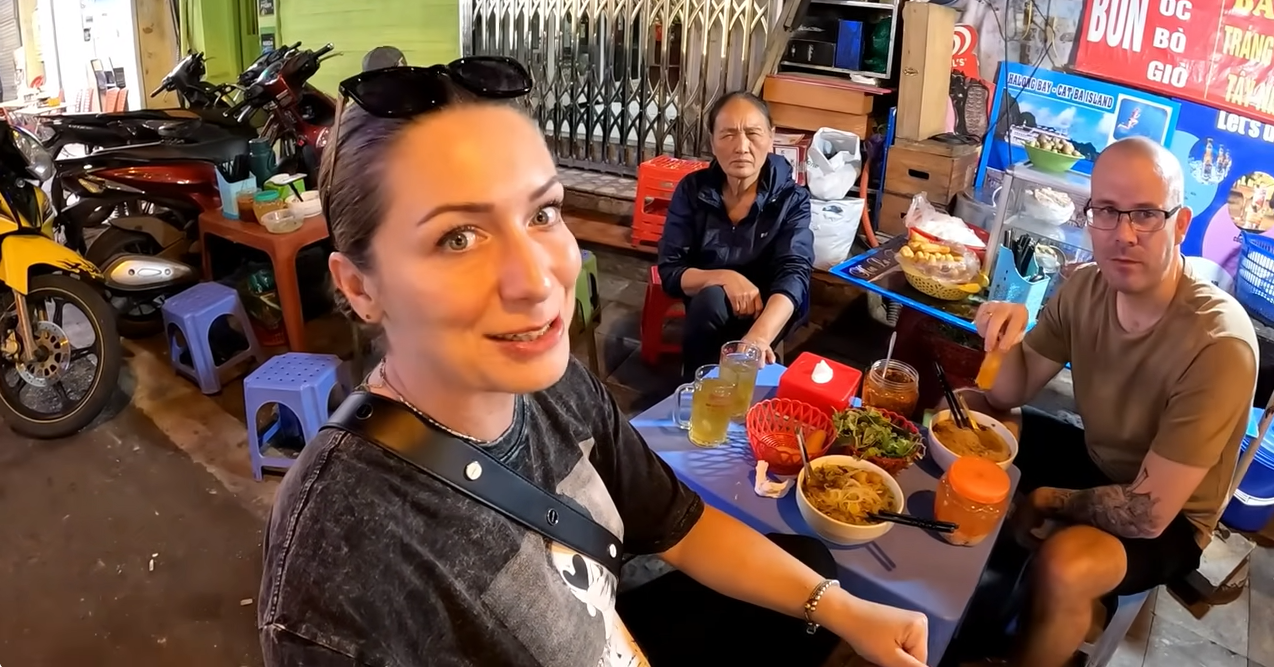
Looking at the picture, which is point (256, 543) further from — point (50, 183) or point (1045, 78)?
point (1045, 78)

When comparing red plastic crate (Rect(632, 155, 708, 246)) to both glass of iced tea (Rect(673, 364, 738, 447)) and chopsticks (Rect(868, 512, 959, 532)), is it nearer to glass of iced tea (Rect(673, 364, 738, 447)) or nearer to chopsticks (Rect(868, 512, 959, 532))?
glass of iced tea (Rect(673, 364, 738, 447))

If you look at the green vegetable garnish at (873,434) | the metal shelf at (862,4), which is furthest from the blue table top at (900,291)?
the metal shelf at (862,4)

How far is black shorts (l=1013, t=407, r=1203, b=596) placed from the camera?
1.57m

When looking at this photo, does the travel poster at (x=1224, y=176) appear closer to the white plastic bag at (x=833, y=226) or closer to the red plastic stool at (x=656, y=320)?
the white plastic bag at (x=833, y=226)

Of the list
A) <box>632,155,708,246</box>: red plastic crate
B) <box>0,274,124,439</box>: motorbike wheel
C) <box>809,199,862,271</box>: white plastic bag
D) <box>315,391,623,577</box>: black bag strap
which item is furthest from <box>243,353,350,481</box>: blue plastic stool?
<box>809,199,862,271</box>: white plastic bag

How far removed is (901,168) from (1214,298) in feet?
6.66

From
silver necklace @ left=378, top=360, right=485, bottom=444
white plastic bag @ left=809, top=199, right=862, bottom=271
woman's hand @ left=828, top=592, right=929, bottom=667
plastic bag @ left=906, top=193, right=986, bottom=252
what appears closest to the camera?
silver necklace @ left=378, top=360, right=485, bottom=444

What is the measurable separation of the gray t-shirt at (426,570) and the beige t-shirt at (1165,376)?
3.70ft

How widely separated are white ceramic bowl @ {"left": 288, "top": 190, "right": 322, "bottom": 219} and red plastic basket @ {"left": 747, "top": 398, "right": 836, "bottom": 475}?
2067mm

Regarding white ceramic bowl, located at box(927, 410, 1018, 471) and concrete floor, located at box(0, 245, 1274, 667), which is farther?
concrete floor, located at box(0, 245, 1274, 667)

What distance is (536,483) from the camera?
93 cm

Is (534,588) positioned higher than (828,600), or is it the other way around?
(534,588)

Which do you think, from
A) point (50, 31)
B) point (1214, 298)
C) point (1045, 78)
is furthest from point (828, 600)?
point (50, 31)

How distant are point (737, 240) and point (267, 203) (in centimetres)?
170
